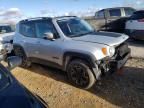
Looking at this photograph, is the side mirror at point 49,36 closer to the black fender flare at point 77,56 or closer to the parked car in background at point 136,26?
the black fender flare at point 77,56

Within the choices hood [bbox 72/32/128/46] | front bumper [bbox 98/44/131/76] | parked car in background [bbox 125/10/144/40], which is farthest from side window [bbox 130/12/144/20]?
front bumper [bbox 98/44/131/76]

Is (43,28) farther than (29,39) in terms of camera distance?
No

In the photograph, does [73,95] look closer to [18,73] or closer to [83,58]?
[83,58]

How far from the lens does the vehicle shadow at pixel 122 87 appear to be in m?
5.45

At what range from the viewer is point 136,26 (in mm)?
11938

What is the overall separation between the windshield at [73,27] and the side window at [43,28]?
25cm

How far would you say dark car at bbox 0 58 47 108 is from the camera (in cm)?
288

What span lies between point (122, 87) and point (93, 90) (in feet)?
2.50

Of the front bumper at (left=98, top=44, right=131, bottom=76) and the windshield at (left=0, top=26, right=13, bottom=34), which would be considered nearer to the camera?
the front bumper at (left=98, top=44, right=131, bottom=76)

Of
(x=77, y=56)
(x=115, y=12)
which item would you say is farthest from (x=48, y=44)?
(x=115, y=12)

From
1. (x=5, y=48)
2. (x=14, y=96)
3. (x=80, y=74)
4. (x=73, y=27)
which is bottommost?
(x=80, y=74)

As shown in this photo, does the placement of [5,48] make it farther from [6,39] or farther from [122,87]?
[122,87]

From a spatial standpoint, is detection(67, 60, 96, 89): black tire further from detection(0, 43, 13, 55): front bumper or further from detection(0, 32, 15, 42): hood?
detection(0, 32, 15, 42): hood

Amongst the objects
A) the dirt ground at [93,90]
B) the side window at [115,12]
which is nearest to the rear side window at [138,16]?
the side window at [115,12]
